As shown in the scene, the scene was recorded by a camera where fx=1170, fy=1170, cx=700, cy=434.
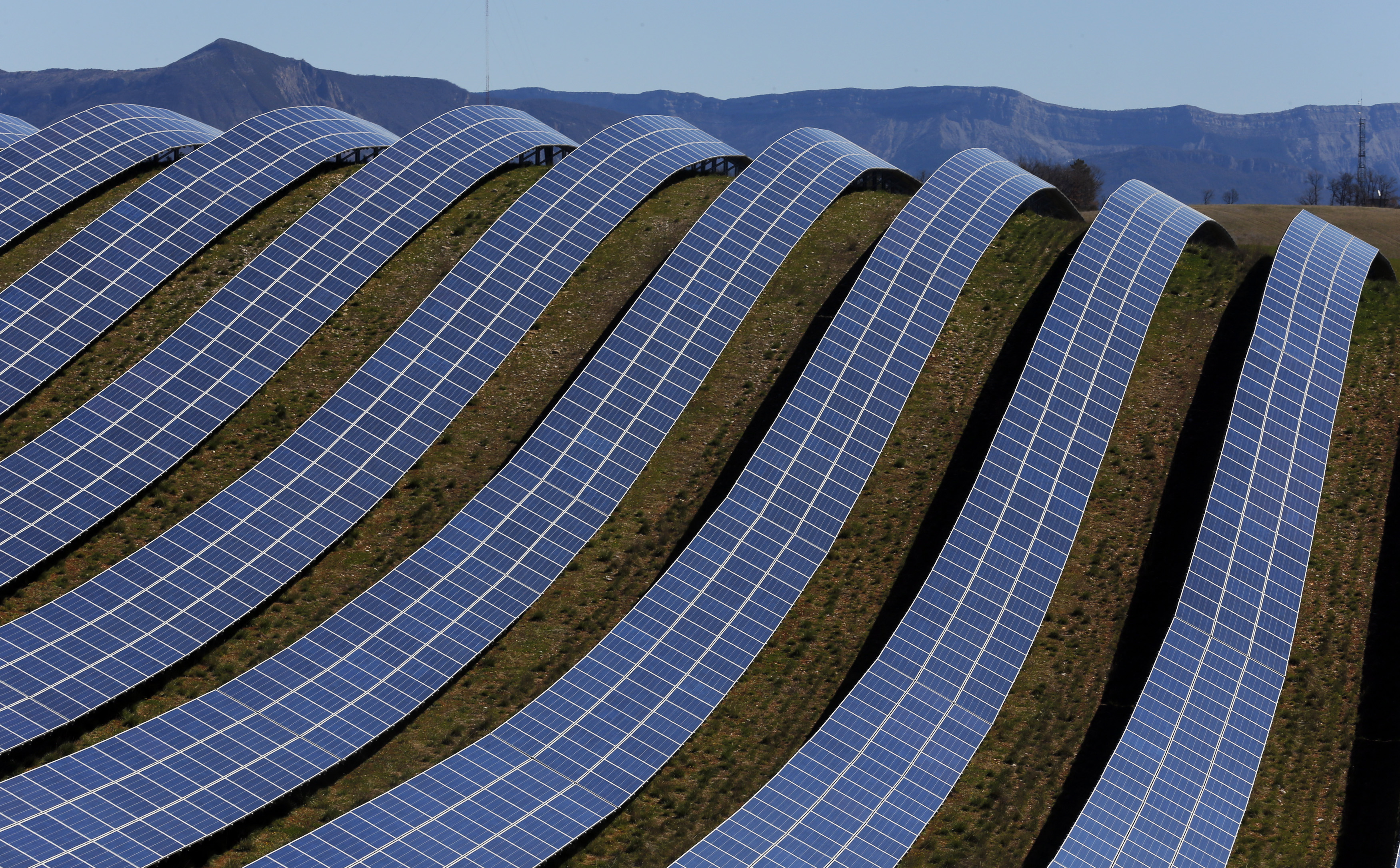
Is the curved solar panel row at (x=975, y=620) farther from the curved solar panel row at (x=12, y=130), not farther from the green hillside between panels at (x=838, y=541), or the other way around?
the curved solar panel row at (x=12, y=130)

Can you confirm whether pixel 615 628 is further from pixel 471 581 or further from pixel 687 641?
pixel 471 581

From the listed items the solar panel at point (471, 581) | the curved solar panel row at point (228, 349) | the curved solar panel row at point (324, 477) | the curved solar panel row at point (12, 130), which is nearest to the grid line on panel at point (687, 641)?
the solar panel at point (471, 581)

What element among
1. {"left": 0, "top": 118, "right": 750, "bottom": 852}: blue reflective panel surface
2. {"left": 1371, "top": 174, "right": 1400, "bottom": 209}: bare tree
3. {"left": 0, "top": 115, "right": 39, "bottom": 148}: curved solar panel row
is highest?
{"left": 0, "top": 115, "right": 39, "bottom": 148}: curved solar panel row

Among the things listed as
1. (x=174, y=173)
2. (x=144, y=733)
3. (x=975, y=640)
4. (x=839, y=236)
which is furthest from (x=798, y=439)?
(x=174, y=173)

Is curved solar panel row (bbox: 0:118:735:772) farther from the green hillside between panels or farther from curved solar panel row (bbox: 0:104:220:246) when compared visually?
curved solar panel row (bbox: 0:104:220:246)

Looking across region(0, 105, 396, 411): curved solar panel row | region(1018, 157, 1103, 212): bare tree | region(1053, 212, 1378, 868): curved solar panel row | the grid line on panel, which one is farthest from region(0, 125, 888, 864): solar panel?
region(1018, 157, 1103, 212): bare tree

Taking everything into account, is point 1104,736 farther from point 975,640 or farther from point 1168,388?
point 1168,388
